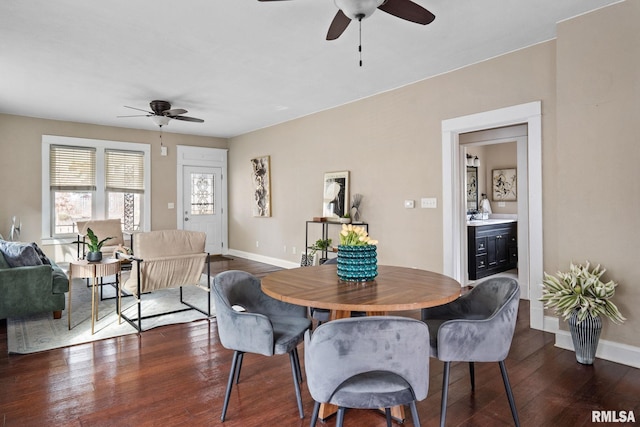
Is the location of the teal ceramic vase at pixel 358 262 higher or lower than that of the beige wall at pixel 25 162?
lower

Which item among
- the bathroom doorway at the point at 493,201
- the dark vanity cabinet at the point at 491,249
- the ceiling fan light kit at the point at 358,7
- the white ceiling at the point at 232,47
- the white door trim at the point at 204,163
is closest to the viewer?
the ceiling fan light kit at the point at 358,7

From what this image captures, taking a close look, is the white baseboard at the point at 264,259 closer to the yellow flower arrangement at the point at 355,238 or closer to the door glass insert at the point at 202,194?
→ the door glass insert at the point at 202,194

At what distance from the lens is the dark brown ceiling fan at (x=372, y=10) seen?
2.19 metres

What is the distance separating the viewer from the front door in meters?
8.39

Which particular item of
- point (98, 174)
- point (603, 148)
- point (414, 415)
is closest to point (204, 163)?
point (98, 174)

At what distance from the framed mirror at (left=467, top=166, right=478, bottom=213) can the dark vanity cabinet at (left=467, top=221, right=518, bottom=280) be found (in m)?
1.04

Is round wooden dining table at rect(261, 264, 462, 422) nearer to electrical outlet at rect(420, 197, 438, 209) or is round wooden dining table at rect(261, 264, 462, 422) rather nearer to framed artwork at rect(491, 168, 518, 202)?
electrical outlet at rect(420, 197, 438, 209)

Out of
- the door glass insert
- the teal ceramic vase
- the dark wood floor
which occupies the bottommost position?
the dark wood floor

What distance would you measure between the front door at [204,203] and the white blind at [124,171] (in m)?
0.92

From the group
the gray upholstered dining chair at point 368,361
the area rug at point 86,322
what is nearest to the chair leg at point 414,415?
the gray upholstered dining chair at point 368,361

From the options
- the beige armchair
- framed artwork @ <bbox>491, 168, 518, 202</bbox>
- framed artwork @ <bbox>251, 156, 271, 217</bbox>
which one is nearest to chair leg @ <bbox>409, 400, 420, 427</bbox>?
the beige armchair

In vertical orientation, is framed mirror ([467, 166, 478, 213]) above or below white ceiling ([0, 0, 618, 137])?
below

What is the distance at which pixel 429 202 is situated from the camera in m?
4.67

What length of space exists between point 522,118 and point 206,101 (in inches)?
168
